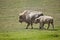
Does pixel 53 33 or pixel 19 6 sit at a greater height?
pixel 19 6

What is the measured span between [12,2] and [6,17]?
14 cm

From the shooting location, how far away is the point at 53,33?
2854mm

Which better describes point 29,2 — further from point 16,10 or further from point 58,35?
point 58,35

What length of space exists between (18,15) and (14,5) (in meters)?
0.09

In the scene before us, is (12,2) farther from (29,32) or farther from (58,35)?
(58,35)

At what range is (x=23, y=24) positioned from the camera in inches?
114

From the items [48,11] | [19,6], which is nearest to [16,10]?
[19,6]

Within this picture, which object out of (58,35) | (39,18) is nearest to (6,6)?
(39,18)

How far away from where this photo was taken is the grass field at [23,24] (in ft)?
9.32

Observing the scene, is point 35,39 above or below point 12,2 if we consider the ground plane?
below

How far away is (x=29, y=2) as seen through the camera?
293cm

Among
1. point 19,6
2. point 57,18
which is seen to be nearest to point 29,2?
point 19,6

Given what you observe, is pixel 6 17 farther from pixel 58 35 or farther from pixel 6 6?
pixel 58 35

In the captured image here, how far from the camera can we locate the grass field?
2842mm
